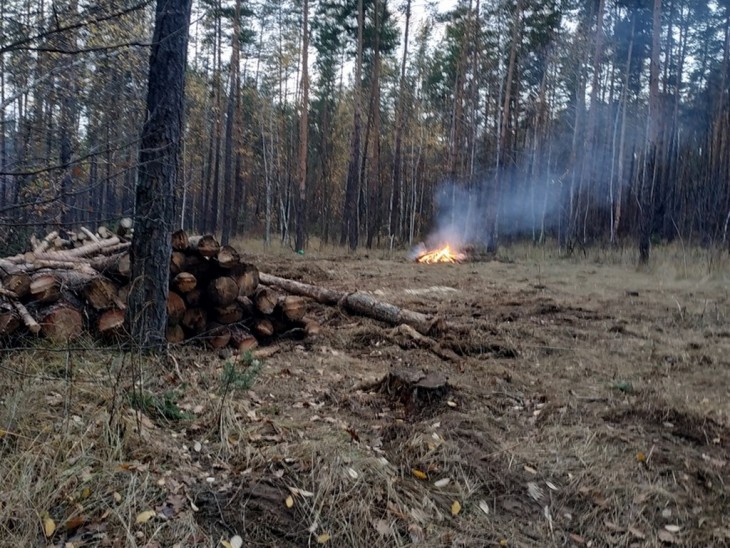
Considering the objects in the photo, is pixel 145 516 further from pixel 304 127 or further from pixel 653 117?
pixel 304 127

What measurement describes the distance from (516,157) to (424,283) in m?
18.0

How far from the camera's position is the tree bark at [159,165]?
165 inches

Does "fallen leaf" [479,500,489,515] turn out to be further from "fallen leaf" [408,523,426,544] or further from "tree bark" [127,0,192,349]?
"tree bark" [127,0,192,349]

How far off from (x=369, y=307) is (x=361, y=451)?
390 cm

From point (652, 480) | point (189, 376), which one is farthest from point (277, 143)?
point (652, 480)

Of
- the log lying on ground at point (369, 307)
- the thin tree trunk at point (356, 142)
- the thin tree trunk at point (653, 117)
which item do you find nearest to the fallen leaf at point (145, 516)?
the log lying on ground at point (369, 307)

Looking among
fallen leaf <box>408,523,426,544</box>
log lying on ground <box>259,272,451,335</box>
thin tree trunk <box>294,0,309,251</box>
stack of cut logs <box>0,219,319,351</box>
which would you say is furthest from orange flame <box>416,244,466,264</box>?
fallen leaf <box>408,523,426,544</box>

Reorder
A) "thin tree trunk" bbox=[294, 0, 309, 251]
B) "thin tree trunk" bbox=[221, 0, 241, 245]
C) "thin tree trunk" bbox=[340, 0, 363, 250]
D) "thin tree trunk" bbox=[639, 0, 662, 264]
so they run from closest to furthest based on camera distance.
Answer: "thin tree trunk" bbox=[639, 0, 662, 264] < "thin tree trunk" bbox=[294, 0, 309, 251] < "thin tree trunk" bbox=[221, 0, 241, 245] < "thin tree trunk" bbox=[340, 0, 363, 250]

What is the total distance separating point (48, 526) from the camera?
221cm

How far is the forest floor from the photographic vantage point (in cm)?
249

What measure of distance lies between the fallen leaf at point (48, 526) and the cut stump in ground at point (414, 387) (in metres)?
2.63

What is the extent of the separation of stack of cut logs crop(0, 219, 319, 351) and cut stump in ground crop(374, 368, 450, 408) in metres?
1.60

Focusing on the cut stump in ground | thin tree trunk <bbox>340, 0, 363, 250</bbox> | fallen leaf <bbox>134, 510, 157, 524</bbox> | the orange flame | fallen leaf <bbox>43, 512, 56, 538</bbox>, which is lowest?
fallen leaf <bbox>134, 510, 157, 524</bbox>

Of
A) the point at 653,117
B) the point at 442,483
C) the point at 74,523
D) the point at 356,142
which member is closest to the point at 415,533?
the point at 442,483
